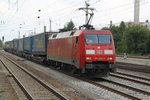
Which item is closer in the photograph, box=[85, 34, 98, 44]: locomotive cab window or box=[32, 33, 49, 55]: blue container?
box=[85, 34, 98, 44]: locomotive cab window

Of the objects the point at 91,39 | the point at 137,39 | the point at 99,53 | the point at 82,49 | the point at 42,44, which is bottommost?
the point at 99,53

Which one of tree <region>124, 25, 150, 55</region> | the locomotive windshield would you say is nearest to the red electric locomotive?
the locomotive windshield

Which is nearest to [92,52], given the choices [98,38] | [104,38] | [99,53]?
[99,53]

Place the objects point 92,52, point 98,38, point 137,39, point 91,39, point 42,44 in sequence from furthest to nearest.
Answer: point 137,39 → point 42,44 → point 98,38 → point 91,39 → point 92,52

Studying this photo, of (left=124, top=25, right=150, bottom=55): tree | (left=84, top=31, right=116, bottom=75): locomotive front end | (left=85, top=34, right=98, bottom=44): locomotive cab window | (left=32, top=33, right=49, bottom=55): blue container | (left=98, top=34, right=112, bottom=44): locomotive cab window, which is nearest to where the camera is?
(left=84, top=31, right=116, bottom=75): locomotive front end

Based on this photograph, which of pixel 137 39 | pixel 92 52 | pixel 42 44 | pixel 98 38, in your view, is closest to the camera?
pixel 92 52

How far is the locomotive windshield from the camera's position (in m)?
16.7

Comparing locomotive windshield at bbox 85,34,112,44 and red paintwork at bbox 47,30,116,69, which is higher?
locomotive windshield at bbox 85,34,112,44

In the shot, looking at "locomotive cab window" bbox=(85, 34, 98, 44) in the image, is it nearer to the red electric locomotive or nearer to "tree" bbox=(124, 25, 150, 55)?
the red electric locomotive

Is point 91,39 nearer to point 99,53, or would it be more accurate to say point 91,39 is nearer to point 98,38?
point 98,38

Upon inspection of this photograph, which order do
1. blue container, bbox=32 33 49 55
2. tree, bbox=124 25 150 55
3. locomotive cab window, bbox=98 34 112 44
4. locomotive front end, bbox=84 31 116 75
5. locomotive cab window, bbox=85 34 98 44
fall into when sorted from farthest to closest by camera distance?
tree, bbox=124 25 150 55 → blue container, bbox=32 33 49 55 → locomotive cab window, bbox=98 34 112 44 → locomotive cab window, bbox=85 34 98 44 → locomotive front end, bbox=84 31 116 75

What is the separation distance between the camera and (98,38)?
1697cm

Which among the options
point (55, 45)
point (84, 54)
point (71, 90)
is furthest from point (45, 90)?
point (55, 45)

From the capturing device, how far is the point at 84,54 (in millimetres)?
16172
